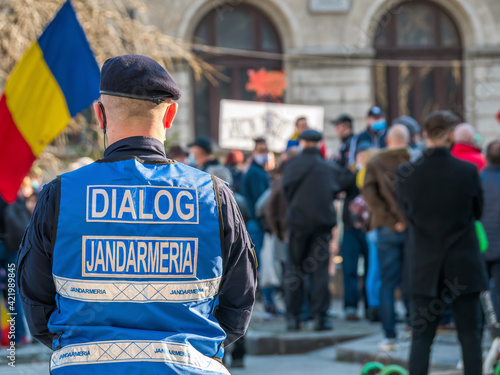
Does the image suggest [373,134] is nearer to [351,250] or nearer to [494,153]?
[351,250]

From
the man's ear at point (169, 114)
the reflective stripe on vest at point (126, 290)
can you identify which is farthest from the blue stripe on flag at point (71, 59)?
the reflective stripe on vest at point (126, 290)

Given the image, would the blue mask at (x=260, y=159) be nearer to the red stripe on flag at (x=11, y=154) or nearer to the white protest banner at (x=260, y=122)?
the white protest banner at (x=260, y=122)

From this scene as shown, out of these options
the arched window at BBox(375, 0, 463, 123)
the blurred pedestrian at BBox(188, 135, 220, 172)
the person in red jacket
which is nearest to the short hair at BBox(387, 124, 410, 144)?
the person in red jacket

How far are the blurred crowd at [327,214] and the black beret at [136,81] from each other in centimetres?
506

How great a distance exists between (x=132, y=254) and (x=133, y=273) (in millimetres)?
54

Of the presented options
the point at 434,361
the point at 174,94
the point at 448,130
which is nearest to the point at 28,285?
the point at 174,94

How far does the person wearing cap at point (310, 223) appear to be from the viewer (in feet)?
31.2

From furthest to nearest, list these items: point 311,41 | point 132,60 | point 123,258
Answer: point 311,41
point 132,60
point 123,258

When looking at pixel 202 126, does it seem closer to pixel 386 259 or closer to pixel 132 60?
pixel 386 259

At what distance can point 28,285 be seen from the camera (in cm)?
285

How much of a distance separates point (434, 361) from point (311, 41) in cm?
1177

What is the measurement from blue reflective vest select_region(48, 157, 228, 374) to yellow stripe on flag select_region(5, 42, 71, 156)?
13.1ft

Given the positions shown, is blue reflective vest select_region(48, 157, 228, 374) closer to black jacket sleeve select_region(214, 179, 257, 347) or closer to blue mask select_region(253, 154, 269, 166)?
black jacket sleeve select_region(214, 179, 257, 347)

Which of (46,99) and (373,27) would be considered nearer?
(46,99)
